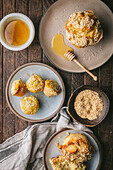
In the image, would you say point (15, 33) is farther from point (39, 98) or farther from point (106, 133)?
point (106, 133)

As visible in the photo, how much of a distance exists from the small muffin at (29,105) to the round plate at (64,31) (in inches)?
13.5

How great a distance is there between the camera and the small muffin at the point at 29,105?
1.55m

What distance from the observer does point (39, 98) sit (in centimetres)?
163

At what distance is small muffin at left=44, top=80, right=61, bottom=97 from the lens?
152cm

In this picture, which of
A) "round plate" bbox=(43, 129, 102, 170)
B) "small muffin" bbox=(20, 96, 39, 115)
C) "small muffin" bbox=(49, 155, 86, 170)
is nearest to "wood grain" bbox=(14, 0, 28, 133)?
"small muffin" bbox=(20, 96, 39, 115)

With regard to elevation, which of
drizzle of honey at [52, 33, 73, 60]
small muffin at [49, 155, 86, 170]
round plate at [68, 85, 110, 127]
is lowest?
small muffin at [49, 155, 86, 170]

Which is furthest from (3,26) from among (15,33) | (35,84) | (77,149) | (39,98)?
(77,149)

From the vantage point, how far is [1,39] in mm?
1552

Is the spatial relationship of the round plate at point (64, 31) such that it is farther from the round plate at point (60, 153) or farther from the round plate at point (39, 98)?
the round plate at point (60, 153)

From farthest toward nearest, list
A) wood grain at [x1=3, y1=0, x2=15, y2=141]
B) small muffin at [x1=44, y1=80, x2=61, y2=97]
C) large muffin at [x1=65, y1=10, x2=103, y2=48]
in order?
wood grain at [x1=3, y1=0, x2=15, y2=141] < small muffin at [x1=44, y1=80, x2=61, y2=97] < large muffin at [x1=65, y1=10, x2=103, y2=48]

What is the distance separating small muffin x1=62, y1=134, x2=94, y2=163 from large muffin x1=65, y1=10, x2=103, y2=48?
27.7 inches

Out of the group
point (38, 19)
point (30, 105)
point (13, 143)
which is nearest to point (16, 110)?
point (30, 105)

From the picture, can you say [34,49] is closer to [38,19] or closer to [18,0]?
[38,19]

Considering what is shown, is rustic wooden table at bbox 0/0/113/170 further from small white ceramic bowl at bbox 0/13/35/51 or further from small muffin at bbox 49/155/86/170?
small muffin at bbox 49/155/86/170
